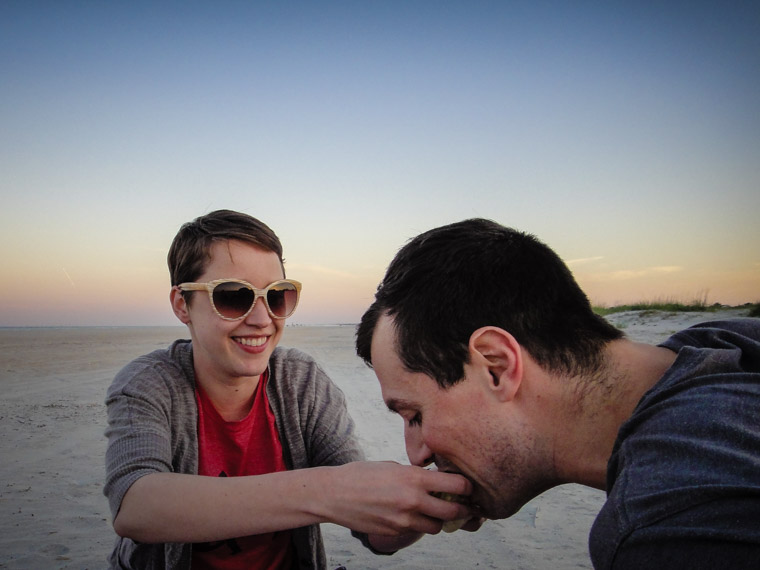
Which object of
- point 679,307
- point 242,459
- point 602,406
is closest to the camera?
point 602,406

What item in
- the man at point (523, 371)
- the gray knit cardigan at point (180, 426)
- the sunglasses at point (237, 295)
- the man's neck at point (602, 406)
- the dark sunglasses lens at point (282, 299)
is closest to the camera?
the man at point (523, 371)

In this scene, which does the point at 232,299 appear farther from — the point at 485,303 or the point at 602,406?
the point at 602,406

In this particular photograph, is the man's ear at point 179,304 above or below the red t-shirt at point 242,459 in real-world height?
above

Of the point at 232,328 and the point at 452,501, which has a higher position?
the point at 232,328

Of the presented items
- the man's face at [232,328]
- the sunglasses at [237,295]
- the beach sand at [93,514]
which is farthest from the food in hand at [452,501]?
the beach sand at [93,514]

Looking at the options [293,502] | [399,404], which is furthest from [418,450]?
[293,502]

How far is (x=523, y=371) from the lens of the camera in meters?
1.67

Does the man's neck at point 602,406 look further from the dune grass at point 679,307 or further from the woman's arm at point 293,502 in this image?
the dune grass at point 679,307

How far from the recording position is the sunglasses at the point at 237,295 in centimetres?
261

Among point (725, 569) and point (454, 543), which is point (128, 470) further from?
point (454, 543)

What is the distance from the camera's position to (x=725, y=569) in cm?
98

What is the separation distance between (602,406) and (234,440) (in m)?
1.85

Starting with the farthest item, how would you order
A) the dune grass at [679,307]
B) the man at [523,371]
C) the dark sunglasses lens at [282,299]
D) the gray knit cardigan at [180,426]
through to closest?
the dune grass at [679,307], the dark sunglasses lens at [282,299], the gray knit cardigan at [180,426], the man at [523,371]

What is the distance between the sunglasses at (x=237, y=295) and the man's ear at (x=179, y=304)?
57 millimetres
